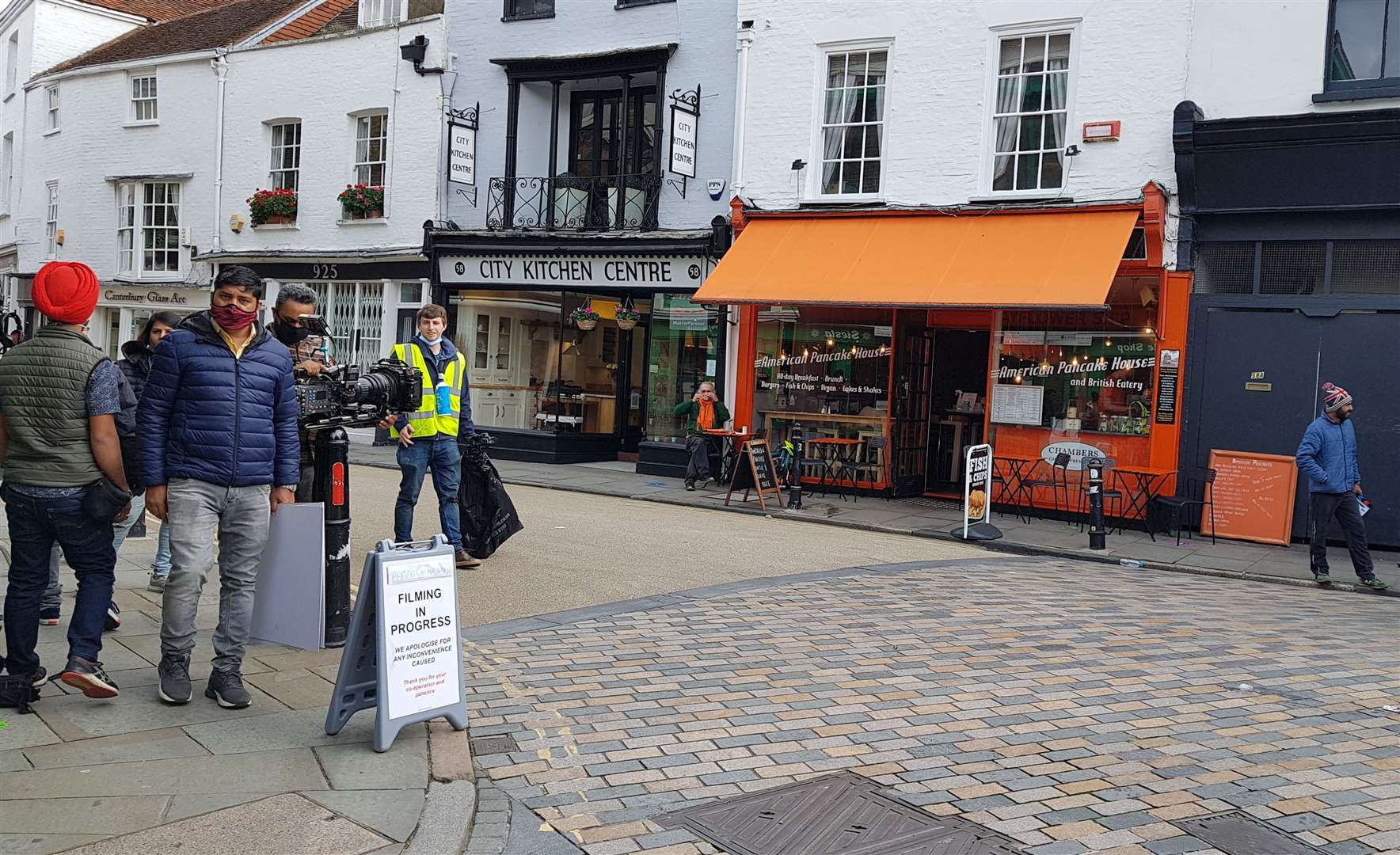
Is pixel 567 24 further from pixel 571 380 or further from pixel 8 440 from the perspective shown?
pixel 8 440

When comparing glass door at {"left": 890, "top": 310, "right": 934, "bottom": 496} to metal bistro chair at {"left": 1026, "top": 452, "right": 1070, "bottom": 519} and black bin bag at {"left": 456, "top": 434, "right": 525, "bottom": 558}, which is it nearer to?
metal bistro chair at {"left": 1026, "top": 452, "right": 1070, "bottom": 519}

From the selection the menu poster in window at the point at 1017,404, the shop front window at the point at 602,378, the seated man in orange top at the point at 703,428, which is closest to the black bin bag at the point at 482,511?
the seated man in orange top at the point at 703,428

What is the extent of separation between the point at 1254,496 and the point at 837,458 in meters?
5.36

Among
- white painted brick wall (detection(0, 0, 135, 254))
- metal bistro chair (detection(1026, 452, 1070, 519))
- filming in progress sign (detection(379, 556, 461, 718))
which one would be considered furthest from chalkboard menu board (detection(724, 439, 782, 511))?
white painted brick wall (detection(0, 0, 135, 254))

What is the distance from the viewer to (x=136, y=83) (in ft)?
81.8

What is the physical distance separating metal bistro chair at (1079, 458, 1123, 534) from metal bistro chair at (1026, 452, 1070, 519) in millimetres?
185

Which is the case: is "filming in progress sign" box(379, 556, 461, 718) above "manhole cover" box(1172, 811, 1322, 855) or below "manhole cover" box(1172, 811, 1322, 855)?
above

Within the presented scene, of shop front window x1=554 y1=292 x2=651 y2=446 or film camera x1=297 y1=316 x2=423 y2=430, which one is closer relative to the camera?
film camera x1=297 y1=316 x2=423 y2=430

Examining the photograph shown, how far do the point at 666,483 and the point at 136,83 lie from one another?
16.0m

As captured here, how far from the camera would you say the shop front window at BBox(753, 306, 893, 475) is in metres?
A: 16.2

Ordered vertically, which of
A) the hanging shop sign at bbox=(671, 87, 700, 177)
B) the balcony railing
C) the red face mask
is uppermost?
the hanging shop sign at bbox=(671, 87, 700, 177)

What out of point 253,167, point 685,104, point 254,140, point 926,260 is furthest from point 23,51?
point 926,260

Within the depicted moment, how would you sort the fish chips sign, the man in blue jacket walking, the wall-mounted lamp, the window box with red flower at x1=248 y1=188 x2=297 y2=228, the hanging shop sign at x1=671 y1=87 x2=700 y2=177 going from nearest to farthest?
1. the man in blue jacket walking
2. the fish chips sign
3. the hanging shop sign at x1=671 y1=87 x2=700 y2=177
4. the wall-mounted lamp
5. the window box with red flower at x1=248 y1=188 x2=297 y2=228

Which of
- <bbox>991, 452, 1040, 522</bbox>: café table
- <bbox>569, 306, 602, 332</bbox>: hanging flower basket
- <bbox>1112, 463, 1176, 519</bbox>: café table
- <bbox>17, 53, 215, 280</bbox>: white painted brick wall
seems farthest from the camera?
<bbox>17, 53, 215, 280</bbox>: white painted brick wall
